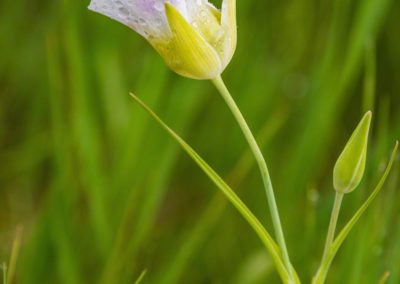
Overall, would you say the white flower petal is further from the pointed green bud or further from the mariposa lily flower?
the pointed green bud

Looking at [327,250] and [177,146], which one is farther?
[177,146]

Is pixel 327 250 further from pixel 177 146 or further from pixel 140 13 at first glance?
pixel 177 146

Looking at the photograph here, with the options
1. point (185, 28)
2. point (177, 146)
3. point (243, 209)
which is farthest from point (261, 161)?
point (177, 146)

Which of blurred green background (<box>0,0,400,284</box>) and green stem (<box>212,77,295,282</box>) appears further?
blurred green background (<box>0,0,400,284</box>)

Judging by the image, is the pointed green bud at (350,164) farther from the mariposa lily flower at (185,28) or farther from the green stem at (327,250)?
the mariposa lily flower at (185,28)

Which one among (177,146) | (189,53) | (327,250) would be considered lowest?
(177,146)

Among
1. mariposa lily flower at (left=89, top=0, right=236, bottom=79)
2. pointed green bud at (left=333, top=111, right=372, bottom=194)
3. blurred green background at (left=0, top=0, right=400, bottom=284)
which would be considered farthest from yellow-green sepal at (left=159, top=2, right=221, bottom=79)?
blurred green background at (left=0, top=0, right=400, bottom=284)

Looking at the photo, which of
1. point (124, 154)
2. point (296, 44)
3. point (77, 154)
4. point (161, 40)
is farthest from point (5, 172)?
point (161, 40)
